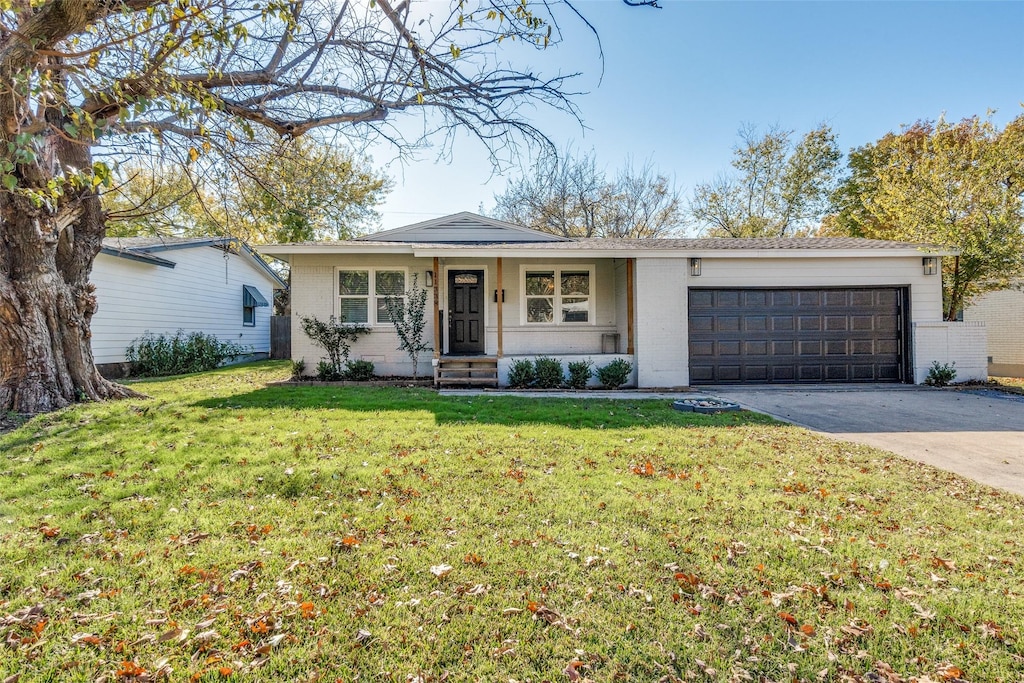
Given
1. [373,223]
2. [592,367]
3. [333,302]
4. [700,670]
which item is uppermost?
[373,223]

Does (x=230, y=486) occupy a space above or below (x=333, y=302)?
below

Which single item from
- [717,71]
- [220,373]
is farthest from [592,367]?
[220,373]

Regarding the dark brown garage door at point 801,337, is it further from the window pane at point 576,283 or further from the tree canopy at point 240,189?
the tree canopy at point 240,189

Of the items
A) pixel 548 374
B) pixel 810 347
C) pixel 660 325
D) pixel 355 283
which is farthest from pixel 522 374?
pixel 810 347

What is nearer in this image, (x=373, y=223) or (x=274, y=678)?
(x=274, y=678)

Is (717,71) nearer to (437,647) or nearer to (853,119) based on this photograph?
(853,119)

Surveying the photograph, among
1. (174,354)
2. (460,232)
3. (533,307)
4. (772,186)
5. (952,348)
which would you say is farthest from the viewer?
(772,186)

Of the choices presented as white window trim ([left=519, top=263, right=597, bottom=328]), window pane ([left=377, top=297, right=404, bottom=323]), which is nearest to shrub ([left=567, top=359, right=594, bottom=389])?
white window trim ([left=519, top=263, right=597, bottom=328])

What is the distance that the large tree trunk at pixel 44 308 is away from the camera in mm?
6715

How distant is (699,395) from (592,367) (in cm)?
226

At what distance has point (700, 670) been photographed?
1.97m

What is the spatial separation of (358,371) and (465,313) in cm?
288

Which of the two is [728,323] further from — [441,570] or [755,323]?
[441,570]

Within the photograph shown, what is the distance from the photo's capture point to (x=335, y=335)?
10.7 metres
